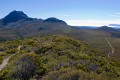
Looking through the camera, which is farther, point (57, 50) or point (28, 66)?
point (57, 50)

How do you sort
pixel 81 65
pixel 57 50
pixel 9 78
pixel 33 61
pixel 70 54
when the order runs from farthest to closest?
pixel 57 50
pixel 70 54
pixel 33 61
pixel 81 65
pixel 9 78

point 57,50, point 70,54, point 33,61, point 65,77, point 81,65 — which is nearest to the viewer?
point 65,77

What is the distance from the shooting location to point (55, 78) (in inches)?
906

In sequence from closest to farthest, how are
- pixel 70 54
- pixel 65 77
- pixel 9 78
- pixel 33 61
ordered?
1. pixel 65 77
2. pixel 9 78
3. pixel 33 61
4. pixel 70 54

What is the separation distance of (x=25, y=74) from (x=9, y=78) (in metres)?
2.04

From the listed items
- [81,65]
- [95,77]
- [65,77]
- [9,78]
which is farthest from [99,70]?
[9,78]

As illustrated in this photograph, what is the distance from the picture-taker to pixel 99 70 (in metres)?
29.6

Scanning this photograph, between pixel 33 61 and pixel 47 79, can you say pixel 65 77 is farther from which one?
pixel 33 61

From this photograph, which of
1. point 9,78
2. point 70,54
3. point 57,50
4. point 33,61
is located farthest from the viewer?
point 57,50

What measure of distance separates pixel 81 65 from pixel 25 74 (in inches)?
253

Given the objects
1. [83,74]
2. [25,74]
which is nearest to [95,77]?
[83,74]

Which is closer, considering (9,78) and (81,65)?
(9,78)

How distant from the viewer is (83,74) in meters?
23.2

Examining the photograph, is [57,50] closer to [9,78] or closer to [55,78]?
[9,78]
